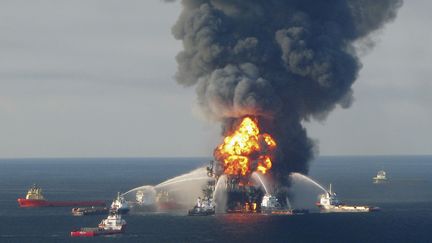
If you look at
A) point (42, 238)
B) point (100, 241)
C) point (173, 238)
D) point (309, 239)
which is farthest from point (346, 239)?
point (42, 238)

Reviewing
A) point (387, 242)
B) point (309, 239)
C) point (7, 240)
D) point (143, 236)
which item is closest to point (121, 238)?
point (143, 236)

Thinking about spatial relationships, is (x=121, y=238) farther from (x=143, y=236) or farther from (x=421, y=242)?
(x=421, y=242)

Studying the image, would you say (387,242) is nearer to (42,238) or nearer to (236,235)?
(236,235)

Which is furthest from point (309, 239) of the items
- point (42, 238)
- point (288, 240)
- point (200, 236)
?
point (42, 238)

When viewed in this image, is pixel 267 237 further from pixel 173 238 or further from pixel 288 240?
pixel 173 238

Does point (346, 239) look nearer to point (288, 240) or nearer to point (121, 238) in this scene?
point (288, 240)
